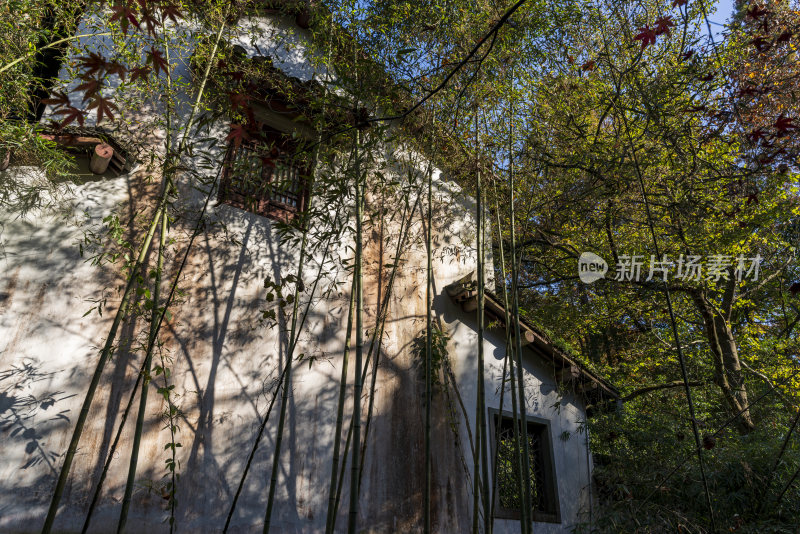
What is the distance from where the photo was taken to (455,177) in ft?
17.3

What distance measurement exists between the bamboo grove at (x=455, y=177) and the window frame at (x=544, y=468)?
19cm

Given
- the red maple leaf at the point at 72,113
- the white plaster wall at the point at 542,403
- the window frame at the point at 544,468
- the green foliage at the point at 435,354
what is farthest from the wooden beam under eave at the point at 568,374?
the red maple leaf at the point at 72,113

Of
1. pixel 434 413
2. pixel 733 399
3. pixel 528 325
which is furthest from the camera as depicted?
pixel 733 399

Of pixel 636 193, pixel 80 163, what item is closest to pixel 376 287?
pixel 80 163

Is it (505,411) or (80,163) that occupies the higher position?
(80,163)

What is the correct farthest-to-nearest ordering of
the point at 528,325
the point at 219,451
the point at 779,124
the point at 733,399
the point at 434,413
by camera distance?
the point at 733,399 < the point at 528,325 < the point at 434,413 < the point at 219,451 < the point at 779,124

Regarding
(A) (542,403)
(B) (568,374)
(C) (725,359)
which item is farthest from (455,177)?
(C) (725,359)

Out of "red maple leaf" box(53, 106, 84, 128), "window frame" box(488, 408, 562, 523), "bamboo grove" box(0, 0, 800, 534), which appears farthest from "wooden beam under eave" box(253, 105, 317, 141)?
"window frame" box(488, 408, 562, 523)

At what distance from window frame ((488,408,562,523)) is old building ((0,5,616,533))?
1.1 inches

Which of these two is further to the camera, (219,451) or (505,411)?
(505,411)

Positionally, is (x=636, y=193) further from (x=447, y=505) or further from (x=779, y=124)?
(x=447, y=505)

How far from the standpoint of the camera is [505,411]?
4957 mm

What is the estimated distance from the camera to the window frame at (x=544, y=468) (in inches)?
187

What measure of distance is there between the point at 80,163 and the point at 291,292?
1.84 metres
